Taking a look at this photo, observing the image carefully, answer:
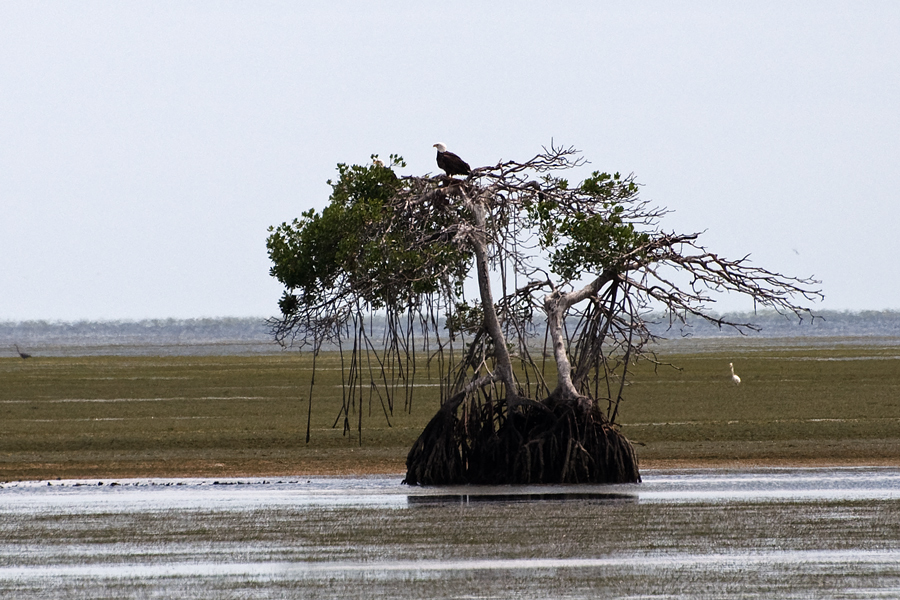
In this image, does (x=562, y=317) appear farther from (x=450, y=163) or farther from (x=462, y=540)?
(x=462, y=540)

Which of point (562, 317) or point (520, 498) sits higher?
point (562, 317)

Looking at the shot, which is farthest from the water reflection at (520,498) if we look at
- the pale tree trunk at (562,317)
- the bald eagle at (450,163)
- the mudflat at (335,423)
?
the bald eagle at (450,163)

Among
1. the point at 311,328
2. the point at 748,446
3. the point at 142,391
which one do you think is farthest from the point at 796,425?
the point at 142,391

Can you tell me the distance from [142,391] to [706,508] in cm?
4352

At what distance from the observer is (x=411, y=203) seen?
23.4 meters

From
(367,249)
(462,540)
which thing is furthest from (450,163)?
(462,540)

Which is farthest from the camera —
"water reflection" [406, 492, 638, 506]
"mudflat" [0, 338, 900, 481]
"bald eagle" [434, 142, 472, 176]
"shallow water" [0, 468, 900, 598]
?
"mudflat" [0, 338, 900, 481]

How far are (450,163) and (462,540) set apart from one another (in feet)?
25.1

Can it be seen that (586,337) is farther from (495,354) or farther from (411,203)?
(411,203)

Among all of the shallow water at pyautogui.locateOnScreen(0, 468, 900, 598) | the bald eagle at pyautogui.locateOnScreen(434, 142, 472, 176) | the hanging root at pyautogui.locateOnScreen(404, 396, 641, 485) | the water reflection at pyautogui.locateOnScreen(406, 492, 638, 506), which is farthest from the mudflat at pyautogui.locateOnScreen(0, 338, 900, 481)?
the bald eagle at pyautogui.locateOnScreen(434, 142, 472, 176)

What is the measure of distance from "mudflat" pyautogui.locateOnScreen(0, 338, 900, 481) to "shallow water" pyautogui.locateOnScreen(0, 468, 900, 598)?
2.19 m

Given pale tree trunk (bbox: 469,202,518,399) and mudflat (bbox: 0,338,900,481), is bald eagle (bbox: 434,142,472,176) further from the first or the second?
mudflat (bbox: 0,338,900,481)

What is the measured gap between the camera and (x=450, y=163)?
23.3 metres

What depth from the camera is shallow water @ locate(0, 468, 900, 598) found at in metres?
14.4
